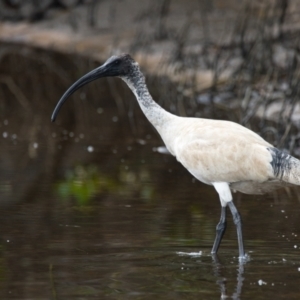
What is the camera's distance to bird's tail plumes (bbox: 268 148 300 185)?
23.2ft

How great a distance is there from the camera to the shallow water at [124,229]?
20.7 feet

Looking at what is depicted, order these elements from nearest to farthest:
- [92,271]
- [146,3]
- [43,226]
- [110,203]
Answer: [92,271] → [43,226] → [110,203] → [146,3]

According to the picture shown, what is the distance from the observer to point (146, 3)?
999 inches

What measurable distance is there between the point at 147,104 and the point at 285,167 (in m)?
1.37

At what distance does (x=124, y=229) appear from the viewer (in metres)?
7.96

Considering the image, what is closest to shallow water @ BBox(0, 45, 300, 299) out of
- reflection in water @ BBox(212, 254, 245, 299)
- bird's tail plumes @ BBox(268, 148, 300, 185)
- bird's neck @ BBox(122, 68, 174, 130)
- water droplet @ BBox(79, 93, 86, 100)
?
reflection in water @ BBox(212, 254, 245, 299)

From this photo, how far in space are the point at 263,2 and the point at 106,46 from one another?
3.63 metres

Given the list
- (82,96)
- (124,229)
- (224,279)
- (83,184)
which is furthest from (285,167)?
(82,96)

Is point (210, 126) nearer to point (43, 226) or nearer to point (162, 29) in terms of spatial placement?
point (43, 226)

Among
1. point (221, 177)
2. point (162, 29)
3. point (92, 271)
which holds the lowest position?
point (92, 271)

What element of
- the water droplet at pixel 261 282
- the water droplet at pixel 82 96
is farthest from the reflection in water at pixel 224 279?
the water droplet at pixel 82 96

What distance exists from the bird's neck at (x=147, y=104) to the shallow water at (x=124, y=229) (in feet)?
2.94

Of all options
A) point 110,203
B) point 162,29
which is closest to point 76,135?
point 110,203

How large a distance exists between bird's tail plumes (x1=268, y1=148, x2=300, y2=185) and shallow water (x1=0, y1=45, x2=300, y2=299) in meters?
0.56
